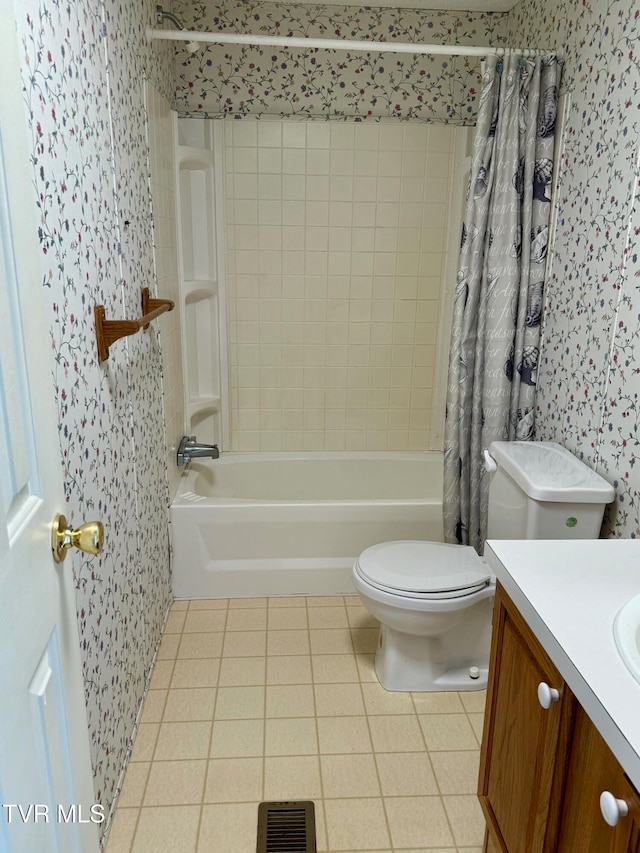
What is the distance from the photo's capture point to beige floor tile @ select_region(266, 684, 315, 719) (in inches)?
83.0

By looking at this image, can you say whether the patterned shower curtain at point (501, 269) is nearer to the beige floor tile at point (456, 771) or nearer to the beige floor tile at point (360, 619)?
the beige floor tile at point (360, 619)

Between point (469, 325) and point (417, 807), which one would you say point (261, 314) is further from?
point (417, 807)

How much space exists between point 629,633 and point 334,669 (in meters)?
1.43

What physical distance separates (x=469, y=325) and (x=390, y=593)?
980 millimetres

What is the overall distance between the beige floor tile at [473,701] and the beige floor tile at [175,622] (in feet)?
3.51

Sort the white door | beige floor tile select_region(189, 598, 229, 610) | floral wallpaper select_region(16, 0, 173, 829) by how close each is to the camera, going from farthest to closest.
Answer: beige floor tile select_region(189, 598, 229, 610) → floral wallpaper select_region(16, 0, 173, 829) → the white door

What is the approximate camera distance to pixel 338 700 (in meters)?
2.17

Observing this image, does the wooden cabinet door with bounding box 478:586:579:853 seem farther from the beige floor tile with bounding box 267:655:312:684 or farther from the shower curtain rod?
the shower curtain rod

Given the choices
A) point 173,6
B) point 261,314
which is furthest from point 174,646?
point 173,6

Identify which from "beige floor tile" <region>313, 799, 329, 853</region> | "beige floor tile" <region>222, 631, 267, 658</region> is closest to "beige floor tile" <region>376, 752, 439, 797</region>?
"beige floor tile" <region>313, 799, 329, 853</region>

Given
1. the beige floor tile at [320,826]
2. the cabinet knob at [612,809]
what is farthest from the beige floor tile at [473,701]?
the cabinet knob at [612,809]

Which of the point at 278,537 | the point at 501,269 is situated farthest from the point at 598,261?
the point at 278,537

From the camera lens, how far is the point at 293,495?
3285 millimetres

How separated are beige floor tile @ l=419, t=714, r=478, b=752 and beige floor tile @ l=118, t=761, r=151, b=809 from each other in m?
0.83
